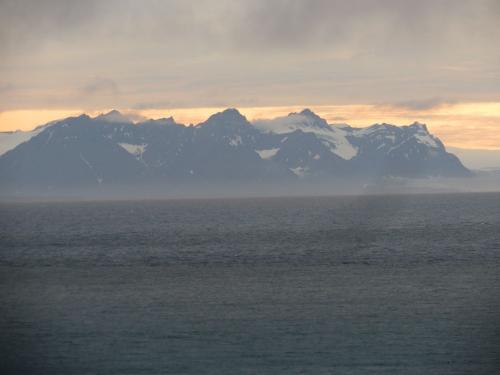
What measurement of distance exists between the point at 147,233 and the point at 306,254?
6693 centimetres

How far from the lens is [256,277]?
10638cm

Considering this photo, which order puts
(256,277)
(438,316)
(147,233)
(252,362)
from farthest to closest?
(147,233) → (256,277) → (438,316) → (252,362)

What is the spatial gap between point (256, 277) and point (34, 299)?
25554 millimetres

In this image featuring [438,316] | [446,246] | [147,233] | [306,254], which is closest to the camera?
[438,316]

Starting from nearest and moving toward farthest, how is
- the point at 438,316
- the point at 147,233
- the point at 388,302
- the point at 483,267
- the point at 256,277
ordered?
the point at 438,316 → the point at 388,302 → the point at 256,277 → the point at 483,267 → the point at 147,233

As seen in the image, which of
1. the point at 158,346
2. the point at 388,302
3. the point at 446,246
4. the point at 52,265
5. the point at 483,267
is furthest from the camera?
the point at 446,246

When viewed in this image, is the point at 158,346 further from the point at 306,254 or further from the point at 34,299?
the point at 306,254

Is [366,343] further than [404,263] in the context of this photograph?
No

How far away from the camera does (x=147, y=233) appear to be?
198 m

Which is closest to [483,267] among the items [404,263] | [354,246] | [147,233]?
[404,263]

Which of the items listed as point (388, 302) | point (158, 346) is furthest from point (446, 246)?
point (158, 346)

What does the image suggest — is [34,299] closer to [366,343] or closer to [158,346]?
[158,346]

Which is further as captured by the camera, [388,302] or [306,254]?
[306,254]

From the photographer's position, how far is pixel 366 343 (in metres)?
67.6
